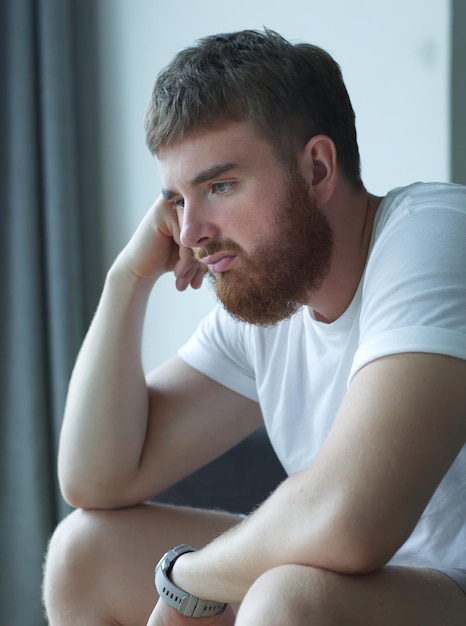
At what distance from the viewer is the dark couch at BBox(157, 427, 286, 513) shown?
1792 mm

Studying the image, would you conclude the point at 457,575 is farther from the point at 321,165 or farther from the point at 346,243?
the point at 321,165

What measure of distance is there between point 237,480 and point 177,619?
1.83 feet

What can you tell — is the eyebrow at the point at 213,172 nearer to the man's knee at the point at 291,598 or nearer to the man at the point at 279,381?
the man at the point at 279,381

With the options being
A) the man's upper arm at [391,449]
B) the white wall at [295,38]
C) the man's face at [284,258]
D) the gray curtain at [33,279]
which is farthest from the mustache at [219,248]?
the gray curtain at [33,279]

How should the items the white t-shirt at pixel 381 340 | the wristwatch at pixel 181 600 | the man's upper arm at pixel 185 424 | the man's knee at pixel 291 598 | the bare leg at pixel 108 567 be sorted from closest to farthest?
the man's knee at pixel 291 598, the white t-shirt at pixel 381 340, the wristwatch at pixel 181 600, the bare leg at pixel 108 567, the man's upper arm at pixel 185 424

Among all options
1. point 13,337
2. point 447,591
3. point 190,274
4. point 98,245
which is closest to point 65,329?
point 13,337

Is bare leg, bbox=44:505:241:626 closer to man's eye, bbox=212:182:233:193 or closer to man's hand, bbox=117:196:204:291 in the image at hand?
man's hand, bbox=117:196:204:291

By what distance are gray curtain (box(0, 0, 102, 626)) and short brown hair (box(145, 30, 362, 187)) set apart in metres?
1.19

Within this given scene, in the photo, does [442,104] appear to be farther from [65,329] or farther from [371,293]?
[65,329]

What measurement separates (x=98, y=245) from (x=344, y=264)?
57.7 inches

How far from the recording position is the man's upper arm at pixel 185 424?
1.66 meters

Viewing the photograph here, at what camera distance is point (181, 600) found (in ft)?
4.11

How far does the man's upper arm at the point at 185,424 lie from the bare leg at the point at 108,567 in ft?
0.34

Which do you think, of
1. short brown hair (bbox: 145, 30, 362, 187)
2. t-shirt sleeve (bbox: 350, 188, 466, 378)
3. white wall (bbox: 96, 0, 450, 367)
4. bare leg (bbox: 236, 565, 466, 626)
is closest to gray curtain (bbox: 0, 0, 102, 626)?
white wall (bbox: 96, 0, 450, 367)
